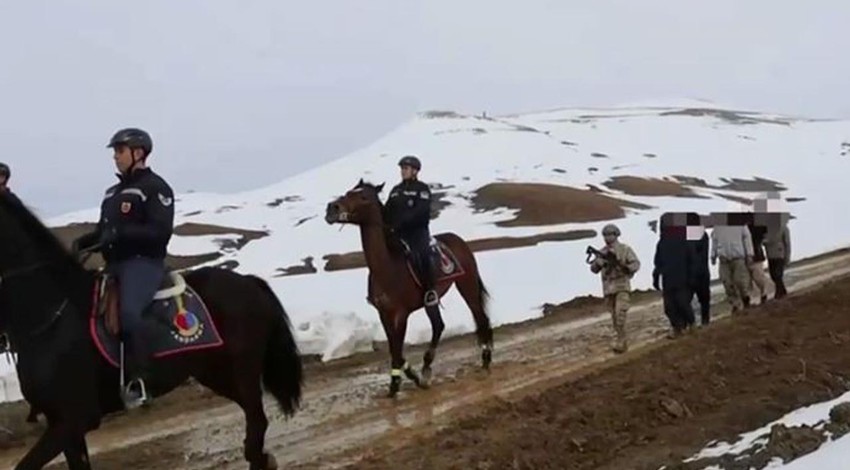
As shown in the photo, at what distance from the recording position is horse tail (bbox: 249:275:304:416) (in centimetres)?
860

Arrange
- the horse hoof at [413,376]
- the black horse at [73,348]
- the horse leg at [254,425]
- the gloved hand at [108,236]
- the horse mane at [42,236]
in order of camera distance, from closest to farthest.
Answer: the black horse at [73,348]
the horse mane at [42,236]
the gloved hand at [108,236]
the horse leg at [254,425]
the horse hoof at [413,376]

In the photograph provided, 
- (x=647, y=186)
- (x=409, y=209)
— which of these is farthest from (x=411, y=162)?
(x=647, y=186)

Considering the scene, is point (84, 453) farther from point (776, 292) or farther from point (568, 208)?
point (568, 208)

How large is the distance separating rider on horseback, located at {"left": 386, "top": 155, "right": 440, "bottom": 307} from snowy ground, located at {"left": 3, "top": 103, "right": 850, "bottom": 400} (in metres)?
3.11

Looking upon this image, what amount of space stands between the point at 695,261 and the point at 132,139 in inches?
398

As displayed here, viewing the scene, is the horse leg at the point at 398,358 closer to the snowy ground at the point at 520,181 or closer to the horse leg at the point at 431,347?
the horse leg at the point at 431,347

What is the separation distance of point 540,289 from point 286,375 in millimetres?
16427

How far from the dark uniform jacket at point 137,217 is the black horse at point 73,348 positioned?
320mm

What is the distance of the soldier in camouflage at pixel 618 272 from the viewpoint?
14.5 metres

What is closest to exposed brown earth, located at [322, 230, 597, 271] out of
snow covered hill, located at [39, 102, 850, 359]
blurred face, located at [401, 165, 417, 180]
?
snow covered hill, located at [39, 102, 850, 359]

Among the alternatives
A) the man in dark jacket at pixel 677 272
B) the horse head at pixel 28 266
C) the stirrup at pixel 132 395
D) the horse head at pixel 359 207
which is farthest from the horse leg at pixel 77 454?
the man in dark jacket at pixel 677 272

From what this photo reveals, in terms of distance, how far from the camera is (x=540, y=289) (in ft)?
80.6

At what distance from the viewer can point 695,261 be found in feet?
50.5

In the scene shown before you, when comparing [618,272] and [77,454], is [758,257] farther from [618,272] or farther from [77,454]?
[77,454]
